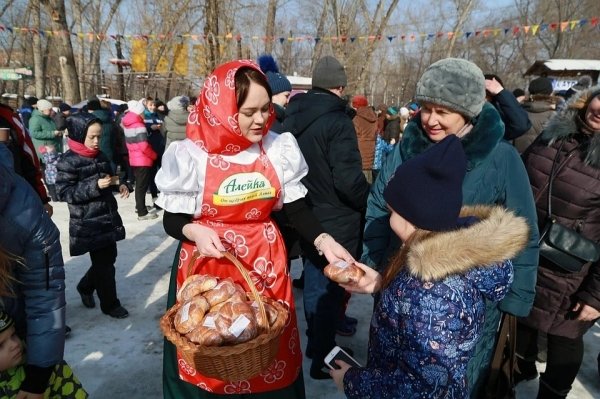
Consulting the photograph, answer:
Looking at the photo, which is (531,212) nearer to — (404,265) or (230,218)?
(404,265)

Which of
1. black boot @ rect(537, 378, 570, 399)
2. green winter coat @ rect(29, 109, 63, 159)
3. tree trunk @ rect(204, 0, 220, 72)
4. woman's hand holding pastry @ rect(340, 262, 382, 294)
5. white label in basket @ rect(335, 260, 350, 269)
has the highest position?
tree trunk @ rect(204, 0, 220, 72)

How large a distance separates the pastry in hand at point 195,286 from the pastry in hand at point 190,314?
0.12 ft

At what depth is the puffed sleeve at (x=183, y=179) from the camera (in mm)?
1792

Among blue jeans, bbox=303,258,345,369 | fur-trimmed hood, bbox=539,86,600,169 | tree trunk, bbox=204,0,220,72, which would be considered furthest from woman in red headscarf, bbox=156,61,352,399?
tree trunk, bbox=204,0,220,72

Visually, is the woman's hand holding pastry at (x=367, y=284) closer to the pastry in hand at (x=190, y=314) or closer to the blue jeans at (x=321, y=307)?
the pastry in hand at (x=190, y=314)

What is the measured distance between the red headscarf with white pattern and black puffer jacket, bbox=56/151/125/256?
197cm

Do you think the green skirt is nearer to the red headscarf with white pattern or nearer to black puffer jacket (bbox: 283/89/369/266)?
the red headscarf with white pattern

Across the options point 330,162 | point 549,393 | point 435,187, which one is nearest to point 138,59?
point 330,162

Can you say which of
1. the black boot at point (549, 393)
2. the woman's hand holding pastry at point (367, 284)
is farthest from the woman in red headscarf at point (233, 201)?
the black boot at point (549, 393)

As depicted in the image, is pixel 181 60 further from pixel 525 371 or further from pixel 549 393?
pixel 549 393

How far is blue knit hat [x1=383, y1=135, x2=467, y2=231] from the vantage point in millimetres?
1235

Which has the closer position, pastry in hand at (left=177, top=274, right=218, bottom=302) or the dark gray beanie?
pastry in hand at (left=177, top=274, right=218, bottom=302)

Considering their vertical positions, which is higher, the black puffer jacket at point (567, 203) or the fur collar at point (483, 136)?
the fur collar at point (483, 136)

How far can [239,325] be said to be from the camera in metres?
1.51
